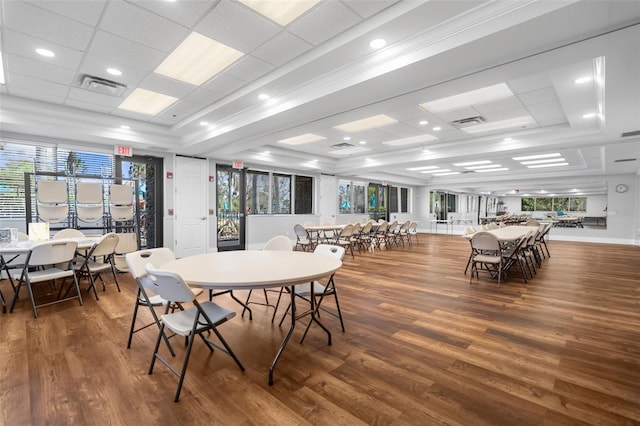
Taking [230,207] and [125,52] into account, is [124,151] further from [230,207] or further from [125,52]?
[125,52]

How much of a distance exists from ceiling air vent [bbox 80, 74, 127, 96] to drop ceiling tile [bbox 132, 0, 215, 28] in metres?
2.01

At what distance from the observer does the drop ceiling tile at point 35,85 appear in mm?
4016

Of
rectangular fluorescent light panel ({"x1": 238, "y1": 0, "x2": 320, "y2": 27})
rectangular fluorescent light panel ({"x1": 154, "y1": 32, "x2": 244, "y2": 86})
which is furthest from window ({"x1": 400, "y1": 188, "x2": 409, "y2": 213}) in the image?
rectangular fluorescent light panel ({"x1": 238, "y1": 0, "x2": 320, "y2": 27})

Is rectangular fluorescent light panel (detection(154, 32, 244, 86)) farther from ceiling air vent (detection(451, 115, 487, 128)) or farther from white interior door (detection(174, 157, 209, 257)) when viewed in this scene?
ceiling air vent (detection(451, 115, 487, 128))

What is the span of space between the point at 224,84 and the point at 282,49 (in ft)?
4.24

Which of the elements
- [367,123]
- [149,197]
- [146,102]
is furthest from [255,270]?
[149,197]

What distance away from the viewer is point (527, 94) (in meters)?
4.50

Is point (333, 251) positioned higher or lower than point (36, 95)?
lower

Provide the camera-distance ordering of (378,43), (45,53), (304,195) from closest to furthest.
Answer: (378,43) < (45,53) < (304,195)

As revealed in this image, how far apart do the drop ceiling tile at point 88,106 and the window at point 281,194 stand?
5057 millimetres

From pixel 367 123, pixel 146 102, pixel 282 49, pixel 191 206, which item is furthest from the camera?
pixel 191 206

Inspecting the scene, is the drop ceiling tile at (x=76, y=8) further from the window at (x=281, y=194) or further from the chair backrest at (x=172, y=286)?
the window at (x=281, y=194)

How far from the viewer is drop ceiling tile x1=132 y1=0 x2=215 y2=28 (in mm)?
2583

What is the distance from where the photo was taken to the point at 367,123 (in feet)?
20.1
